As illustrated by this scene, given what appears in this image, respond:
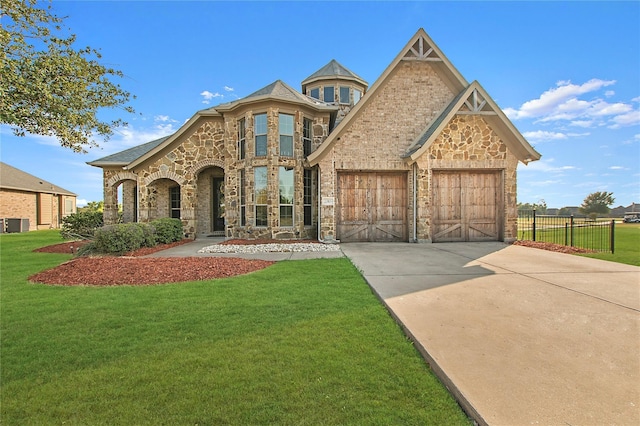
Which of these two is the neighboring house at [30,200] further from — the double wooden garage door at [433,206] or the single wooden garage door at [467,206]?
the single wooden garage door at [467,206]

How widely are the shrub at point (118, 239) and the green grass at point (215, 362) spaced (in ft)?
16.7

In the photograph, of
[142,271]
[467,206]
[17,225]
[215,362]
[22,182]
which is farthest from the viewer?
[22,182]

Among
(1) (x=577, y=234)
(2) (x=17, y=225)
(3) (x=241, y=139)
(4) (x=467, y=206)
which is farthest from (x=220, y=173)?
(2) (x=17, y=225)

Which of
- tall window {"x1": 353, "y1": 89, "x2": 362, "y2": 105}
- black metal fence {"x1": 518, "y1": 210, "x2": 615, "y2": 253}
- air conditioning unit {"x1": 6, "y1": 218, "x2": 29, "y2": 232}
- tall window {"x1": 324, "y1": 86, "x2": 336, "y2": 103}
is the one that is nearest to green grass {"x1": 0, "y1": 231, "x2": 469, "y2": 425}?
black metal fence {"x1": 518, "y1": 210, "x2": 615, "y2": 253}

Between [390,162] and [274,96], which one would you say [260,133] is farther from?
[390,162]

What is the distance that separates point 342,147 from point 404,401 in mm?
10842

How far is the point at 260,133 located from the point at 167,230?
590 centimetres

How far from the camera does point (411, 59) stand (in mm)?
12562

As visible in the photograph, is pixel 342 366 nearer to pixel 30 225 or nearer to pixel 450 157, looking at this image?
pixel 450 157

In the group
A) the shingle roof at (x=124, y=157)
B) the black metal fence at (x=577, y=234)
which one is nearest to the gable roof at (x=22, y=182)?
the shingle roof at (x=124, y=157)

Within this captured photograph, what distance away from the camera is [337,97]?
1928cm

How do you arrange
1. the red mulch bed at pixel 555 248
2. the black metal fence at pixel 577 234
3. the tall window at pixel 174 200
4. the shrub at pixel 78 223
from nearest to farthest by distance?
the red mulch bed at pixel 555 248 → the black metal fence at pixel 577 234 → the shrub at pixel 78 223 → the tall window at pixel 174 200

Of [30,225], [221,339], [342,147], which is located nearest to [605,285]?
[221,339]

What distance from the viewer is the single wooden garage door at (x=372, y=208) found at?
12883mm
